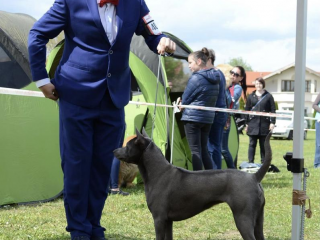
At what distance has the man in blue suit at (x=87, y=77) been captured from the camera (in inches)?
134

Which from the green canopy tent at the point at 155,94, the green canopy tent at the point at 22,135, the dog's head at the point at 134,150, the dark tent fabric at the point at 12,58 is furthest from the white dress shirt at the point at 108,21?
the green canopy tent at the point at 155,94

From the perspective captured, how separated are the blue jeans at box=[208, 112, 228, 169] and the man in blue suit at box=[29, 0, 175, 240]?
3.94 meters

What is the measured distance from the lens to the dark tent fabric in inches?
232

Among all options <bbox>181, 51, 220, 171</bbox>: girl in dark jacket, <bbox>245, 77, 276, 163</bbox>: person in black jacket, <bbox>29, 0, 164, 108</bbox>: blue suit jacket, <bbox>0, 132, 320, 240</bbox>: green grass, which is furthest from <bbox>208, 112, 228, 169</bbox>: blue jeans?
<bbox>29, 0, 164, 108</bbox>: blue suit jacket

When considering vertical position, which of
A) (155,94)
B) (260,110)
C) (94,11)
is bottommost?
(260,110)

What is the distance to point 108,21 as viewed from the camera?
11.2 ft

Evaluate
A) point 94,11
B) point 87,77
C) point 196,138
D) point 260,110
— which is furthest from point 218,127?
point 94,11

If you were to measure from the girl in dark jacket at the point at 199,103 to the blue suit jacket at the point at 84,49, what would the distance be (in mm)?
3151

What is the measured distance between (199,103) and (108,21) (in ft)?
11.4

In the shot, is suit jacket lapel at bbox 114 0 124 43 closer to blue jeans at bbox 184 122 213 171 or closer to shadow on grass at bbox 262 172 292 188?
blue jeans at bbox 184 122 213 171

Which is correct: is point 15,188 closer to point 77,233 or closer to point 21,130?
point 21,130

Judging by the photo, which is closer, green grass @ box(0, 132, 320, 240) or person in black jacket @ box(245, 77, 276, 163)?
green grass @ box(0, 132, 320, 240)

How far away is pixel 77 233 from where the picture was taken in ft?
11.6

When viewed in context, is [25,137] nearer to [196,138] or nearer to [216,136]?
[196,138]
